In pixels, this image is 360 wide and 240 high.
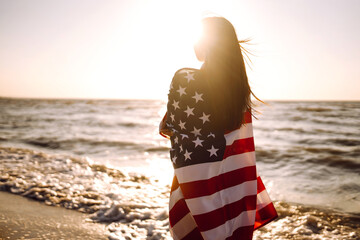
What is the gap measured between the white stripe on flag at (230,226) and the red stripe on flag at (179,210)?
0.24 meters

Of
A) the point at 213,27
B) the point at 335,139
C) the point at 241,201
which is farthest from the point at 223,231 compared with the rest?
the point at 335,139

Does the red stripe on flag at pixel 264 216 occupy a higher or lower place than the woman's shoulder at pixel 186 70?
lower

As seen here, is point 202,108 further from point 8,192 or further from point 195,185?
point 8,192

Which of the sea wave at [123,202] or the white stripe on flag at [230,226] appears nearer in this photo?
the white stripe on flag at [230,226]

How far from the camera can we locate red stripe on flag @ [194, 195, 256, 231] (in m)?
2.12

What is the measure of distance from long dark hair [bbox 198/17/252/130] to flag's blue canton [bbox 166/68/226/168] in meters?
0.07

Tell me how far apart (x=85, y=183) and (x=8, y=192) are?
1.43 metres

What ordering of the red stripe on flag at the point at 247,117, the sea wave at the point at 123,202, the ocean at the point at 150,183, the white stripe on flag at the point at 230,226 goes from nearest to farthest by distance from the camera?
the white stripe on flag at the point at 230,226
the red stripe on flag at the point at 247,117
the sea wave at the point at 123,202
the ocean at the point at 150,183

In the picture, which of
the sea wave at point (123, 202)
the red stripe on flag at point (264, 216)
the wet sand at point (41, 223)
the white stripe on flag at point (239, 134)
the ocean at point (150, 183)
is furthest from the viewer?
the ocean at point (150, 183)

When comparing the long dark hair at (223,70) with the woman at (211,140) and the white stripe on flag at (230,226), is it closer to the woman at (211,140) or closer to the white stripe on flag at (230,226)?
the woman at (211,140)

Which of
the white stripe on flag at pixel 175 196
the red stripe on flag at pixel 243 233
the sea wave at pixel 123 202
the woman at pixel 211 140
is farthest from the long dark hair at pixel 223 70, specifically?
the sea wave at pixel 123 202

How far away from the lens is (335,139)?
42.0 feet

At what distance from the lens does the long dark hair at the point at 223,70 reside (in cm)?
204

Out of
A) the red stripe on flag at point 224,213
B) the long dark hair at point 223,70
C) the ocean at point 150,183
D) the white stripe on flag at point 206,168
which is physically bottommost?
the ocean at point 150,183
